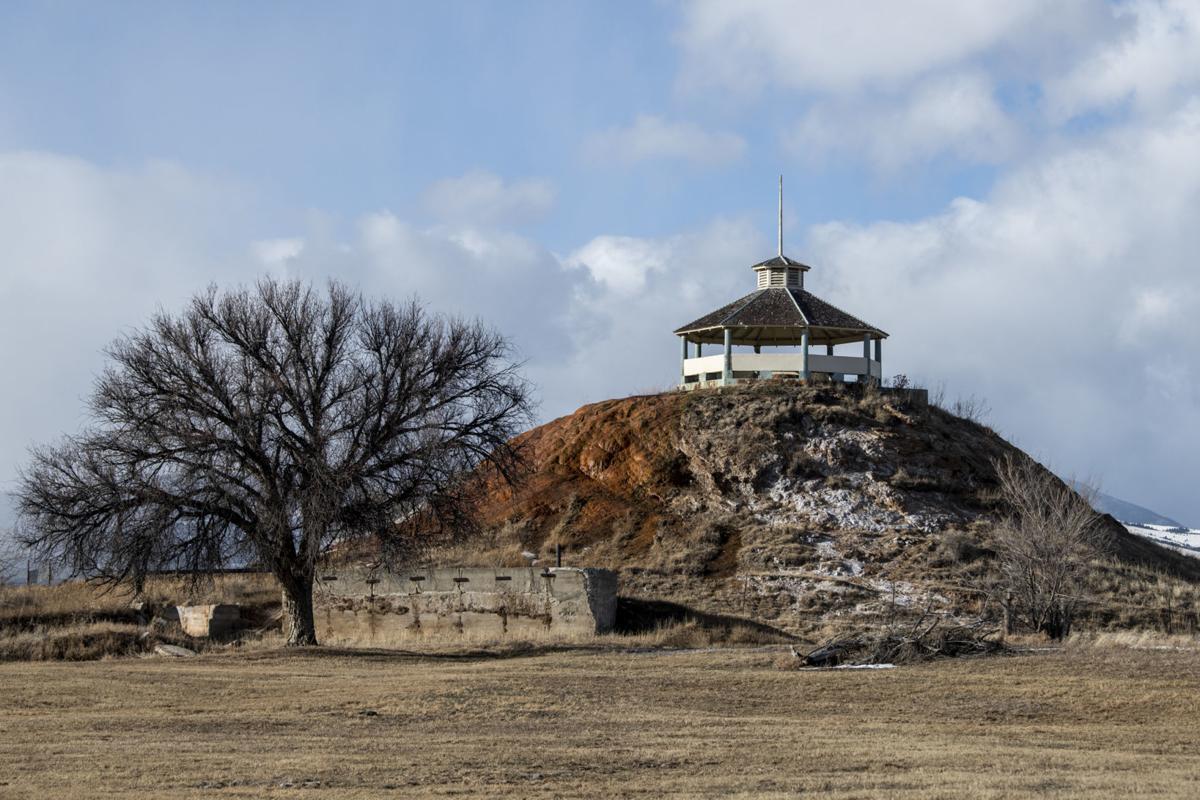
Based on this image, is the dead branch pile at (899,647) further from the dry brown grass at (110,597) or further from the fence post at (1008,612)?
the dry brown grass at (110,597)

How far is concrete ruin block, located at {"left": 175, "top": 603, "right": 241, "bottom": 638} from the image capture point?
35.1 m

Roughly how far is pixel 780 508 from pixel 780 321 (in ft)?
23.1

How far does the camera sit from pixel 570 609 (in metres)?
34.8

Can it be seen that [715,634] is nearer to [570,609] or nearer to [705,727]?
[570,609]

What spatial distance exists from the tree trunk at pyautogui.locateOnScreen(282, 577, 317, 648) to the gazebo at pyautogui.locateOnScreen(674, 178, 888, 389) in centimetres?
1902

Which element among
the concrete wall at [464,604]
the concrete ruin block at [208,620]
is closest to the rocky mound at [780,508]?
the concrete wall at [464,604]

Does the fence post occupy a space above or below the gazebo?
below

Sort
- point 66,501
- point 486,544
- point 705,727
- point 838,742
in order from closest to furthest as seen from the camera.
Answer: point 838,742
point 705,727
point 66,501
point 486,544

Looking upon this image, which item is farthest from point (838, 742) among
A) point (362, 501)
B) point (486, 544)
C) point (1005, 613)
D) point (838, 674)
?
point (486, 544)

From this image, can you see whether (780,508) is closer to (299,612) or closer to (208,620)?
(299,612)

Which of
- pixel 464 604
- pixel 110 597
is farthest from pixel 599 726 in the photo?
pixel 110 597

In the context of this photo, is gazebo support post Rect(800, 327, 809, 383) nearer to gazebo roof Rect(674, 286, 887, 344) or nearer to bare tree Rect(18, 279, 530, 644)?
gazebo roof Rect(674, 286, 887, 344)

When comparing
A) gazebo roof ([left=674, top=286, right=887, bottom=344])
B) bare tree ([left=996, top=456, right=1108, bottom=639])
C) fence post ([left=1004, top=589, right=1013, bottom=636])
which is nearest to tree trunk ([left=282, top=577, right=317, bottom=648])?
fence post ([left=1004, top=589, right=1013, bottom=636])

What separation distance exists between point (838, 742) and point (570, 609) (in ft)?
56.1
